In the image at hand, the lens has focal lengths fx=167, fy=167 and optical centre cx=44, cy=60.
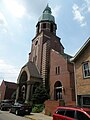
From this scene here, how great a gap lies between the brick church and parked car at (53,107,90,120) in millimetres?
16356

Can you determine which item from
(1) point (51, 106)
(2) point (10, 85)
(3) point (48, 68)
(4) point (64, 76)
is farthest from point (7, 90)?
(1) point (51, 106)

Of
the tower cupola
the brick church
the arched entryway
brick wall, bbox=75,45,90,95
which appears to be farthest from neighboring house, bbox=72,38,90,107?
the tower cupola

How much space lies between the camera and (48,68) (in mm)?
36844

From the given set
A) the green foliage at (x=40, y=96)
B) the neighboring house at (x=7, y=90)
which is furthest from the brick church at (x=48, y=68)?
the neighboring house at (x=7, y=90)

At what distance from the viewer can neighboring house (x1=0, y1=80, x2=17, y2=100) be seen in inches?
2166

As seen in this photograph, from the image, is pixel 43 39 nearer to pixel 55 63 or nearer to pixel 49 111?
pixel 55 63

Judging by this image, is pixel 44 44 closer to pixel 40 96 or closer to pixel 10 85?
pixel 40 96

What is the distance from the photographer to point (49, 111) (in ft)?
74.3

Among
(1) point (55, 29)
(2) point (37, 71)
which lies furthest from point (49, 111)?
(1) point (55, 29)

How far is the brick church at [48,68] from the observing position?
31173 mm

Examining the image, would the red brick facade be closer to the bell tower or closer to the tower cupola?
the bell tower

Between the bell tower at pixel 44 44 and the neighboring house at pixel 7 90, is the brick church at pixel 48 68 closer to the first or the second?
the bell tower at pixel 44 44

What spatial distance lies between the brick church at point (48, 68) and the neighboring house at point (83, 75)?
30.9 ft

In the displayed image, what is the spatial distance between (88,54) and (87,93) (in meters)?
4.10
